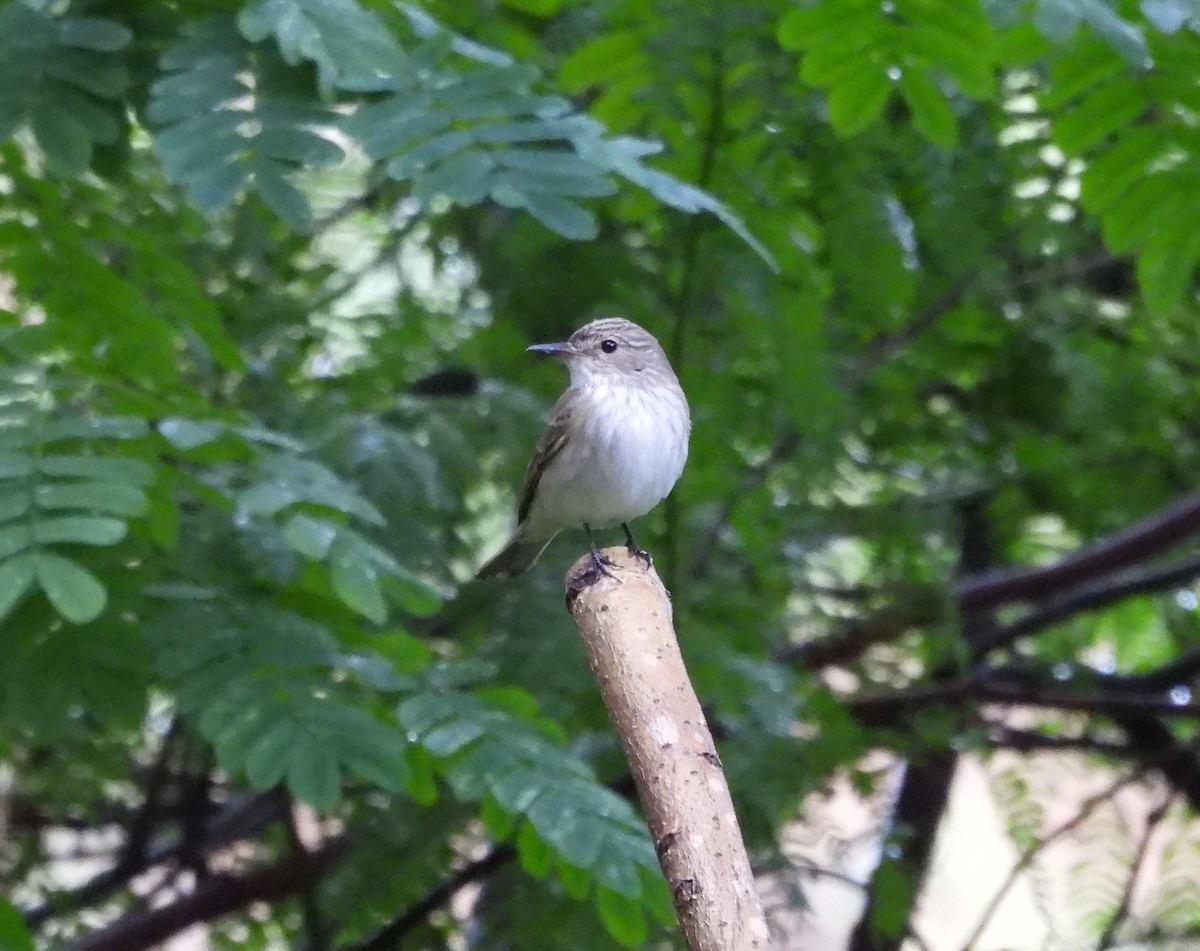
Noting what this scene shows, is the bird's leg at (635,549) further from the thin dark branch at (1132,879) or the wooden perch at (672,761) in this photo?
the thin dark branch at (1132,879)

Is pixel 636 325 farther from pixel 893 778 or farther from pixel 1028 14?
pixel 893 778

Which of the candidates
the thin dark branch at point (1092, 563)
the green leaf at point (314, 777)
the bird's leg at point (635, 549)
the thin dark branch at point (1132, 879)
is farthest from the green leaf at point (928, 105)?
the thin dark branch at point (1132, 879)

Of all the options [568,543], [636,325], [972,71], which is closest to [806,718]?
[568,543]

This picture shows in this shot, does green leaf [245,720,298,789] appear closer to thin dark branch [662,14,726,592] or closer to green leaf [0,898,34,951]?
green leaf [0,898,34,951]

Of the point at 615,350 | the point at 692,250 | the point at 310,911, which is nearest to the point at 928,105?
the point at 692,250

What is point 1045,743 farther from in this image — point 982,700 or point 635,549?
point 635,549

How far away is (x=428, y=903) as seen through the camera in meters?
4.71

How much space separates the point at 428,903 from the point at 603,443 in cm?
152

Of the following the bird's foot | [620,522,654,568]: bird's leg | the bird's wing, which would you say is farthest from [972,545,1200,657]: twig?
the bird's foot

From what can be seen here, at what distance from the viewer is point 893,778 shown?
5734mm

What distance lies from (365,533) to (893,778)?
97.5 inches

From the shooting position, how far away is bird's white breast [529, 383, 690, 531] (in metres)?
4.20

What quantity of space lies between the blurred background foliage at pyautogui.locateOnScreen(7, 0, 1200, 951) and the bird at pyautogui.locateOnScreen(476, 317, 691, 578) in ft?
0.74

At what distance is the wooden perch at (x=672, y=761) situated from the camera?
1917 millimetres
